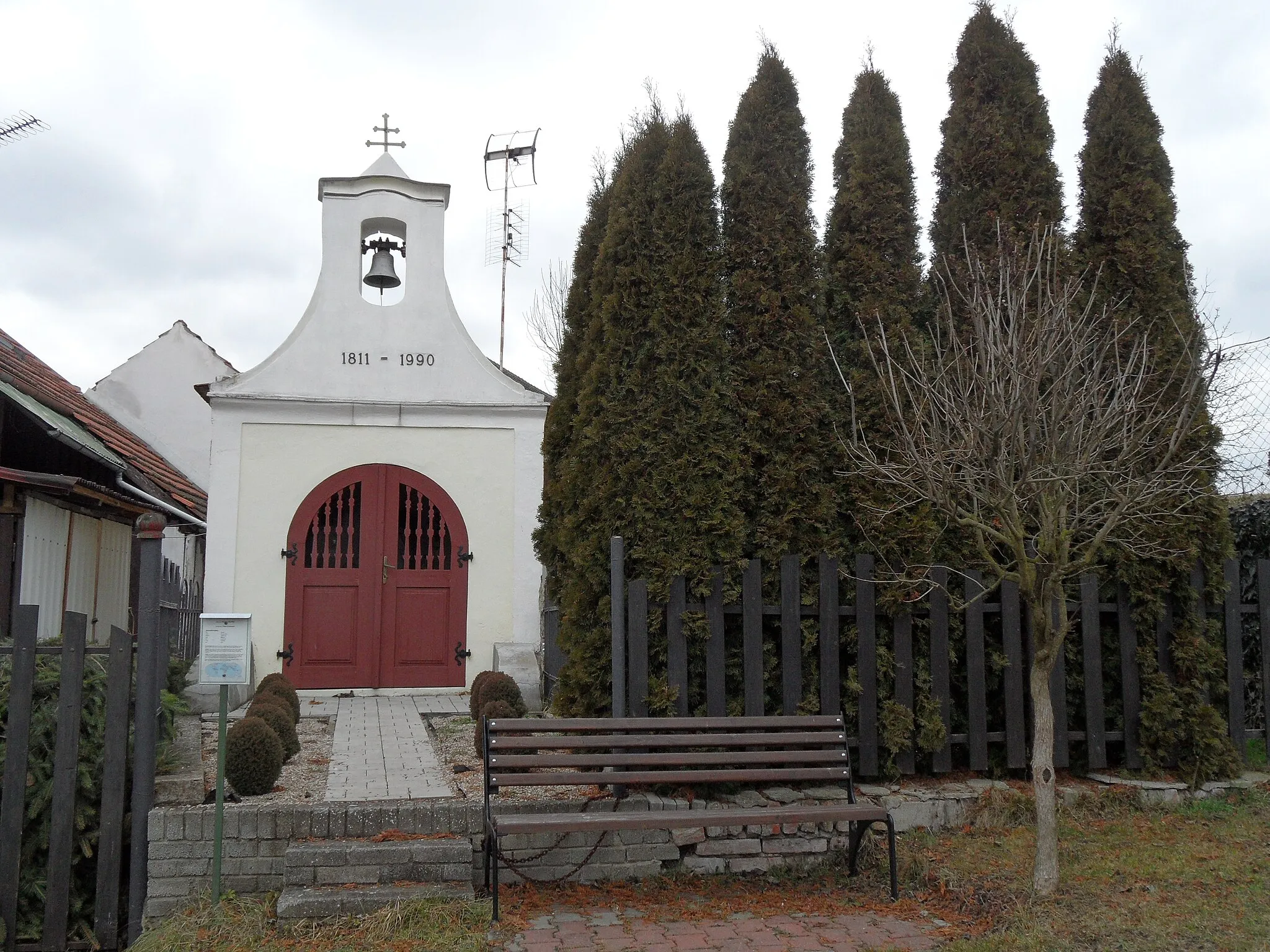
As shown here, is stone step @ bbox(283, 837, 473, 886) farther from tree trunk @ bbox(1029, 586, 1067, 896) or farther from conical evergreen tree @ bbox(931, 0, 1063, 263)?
conical evergreen tree @ bbox(931, 0, 1063, 263)

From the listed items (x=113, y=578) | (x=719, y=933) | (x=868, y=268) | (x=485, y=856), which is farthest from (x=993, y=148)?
(x=113, y=578)

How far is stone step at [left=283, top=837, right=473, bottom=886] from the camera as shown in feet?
16.9

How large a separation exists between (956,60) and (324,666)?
8027mm

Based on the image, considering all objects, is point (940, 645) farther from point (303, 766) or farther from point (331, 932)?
point (303, 766)

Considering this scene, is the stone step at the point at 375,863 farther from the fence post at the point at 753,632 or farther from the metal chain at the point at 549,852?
the fence post at the point at 753,632

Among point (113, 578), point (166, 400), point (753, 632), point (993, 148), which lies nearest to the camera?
point (753, 632)

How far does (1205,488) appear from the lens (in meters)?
6.96

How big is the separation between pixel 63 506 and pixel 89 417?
149 inches

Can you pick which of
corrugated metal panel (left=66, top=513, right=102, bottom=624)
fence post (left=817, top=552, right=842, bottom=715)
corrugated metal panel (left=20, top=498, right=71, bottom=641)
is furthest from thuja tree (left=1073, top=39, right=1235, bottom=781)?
→ corrugated metal panel (left=66, top=513, right=102, bottom=624)

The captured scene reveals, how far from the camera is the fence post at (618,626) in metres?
6.16

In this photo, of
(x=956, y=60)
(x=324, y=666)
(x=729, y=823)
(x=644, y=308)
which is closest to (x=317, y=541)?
(x=324, y=666)

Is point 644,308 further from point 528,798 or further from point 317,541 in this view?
point 317,541

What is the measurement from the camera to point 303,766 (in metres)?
6.82

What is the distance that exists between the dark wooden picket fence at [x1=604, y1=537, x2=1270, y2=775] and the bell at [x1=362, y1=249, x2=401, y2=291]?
6.23 meters
